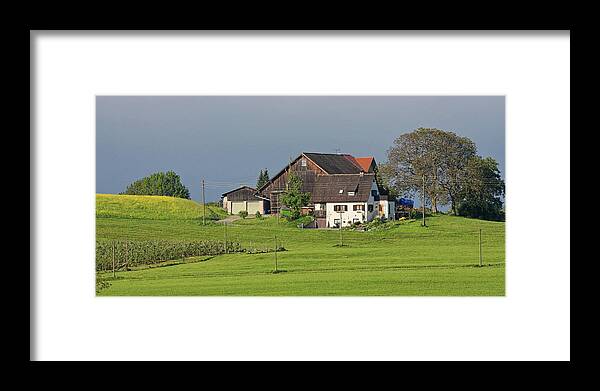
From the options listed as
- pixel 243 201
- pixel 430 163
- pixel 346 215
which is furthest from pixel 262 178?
pixel 430 163

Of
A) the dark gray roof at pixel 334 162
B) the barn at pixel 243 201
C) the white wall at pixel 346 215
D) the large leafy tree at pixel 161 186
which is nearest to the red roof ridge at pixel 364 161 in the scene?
the dark gray roof at pixel 334 162

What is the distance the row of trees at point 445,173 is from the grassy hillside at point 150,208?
2092 mm

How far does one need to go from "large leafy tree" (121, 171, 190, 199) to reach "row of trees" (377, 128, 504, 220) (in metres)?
2.25

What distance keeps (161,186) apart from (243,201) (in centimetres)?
96

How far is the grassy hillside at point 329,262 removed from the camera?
9.47 meters

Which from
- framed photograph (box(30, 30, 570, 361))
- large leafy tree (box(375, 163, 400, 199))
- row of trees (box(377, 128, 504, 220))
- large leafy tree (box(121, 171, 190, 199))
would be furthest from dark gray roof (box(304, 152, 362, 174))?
large leafy tree (box(121, 171, 190, 199))

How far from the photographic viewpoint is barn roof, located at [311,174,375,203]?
10.4m

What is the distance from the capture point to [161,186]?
10.3 meters

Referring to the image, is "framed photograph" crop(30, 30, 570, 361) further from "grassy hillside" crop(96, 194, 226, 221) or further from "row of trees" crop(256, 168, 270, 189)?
"row of trees" crop(256, 168, 270, 189)

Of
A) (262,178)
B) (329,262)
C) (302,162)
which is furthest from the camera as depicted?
(262,178)

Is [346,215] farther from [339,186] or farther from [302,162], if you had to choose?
[302,162]
